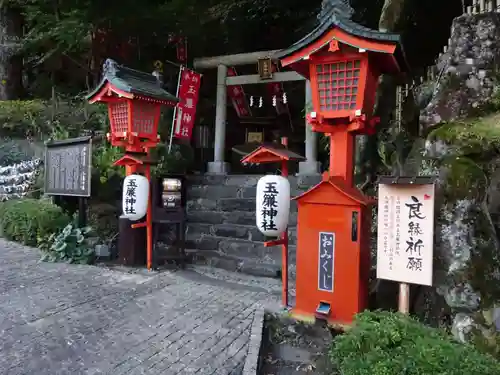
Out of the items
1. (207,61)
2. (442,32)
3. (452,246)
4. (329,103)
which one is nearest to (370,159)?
(329,103)

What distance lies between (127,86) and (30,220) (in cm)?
546

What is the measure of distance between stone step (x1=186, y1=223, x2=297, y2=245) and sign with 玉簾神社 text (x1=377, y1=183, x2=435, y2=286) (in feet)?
15.4

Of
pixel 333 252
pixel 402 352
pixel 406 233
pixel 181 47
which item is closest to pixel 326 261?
pixel 333 252

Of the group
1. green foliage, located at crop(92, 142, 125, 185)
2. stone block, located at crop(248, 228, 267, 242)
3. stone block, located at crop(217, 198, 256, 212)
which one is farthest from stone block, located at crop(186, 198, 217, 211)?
green foliage, located at crop(92, 142, 125, 185)

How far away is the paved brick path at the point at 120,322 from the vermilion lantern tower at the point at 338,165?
52.7 inches

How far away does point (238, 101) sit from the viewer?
13883 mm

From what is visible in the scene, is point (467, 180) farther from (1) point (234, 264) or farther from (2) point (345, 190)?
(1) point (234, 264)

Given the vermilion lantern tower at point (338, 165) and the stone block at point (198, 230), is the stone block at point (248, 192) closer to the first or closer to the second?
the stone block at point (198, 230)

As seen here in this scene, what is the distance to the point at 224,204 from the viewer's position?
11.1 m

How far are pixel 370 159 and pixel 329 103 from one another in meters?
2.32

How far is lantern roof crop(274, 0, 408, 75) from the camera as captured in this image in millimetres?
5277

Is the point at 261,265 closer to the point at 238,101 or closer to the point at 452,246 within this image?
the point at 452,246

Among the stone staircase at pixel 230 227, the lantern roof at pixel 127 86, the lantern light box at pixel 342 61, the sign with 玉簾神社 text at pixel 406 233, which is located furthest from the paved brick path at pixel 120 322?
the lantern roof at pixel 127 86

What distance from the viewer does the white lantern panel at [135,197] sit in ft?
29.6
